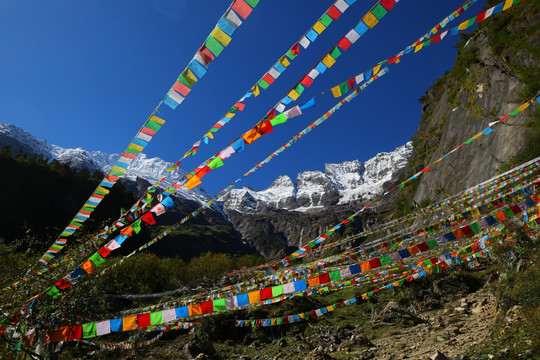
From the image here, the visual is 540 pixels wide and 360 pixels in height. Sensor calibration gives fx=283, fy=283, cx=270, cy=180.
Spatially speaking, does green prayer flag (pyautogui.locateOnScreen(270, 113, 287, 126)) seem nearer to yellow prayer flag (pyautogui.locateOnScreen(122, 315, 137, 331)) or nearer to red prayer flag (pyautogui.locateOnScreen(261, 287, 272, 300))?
red prayer flag (pyautogui.locateOnScreen(261, 287, 272, 300))

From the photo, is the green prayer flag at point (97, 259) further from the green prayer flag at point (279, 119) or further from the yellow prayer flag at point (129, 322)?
the green prayer flag at point (279, 119)

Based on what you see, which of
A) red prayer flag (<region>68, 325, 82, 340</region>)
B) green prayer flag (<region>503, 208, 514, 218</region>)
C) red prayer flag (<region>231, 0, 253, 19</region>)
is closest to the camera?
red prayer flag (<region>231, 0, 253, 19</region>)

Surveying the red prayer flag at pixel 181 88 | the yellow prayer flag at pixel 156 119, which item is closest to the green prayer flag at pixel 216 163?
the yellow prayer flag at pixel 156 119

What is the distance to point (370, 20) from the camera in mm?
3693

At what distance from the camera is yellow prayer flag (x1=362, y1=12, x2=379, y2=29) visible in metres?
3.67

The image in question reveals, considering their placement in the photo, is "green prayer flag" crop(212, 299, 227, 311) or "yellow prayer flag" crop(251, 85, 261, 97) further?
"yellow prayer flag" crop(251, 85, 261, 97)

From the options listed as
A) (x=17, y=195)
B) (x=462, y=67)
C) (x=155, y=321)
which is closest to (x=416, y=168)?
(x=462, y=67)

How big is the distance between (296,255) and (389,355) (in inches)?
106

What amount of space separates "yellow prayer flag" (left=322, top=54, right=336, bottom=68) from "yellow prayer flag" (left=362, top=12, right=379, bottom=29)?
1.95 ft

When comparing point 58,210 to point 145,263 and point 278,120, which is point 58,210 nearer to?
point 145,263

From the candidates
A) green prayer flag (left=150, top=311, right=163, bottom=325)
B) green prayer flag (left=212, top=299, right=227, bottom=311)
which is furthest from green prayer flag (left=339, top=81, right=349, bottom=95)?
green prayer flag (left=150, top=311, right=163, bottom=325)

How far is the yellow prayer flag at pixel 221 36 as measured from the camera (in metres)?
3.24

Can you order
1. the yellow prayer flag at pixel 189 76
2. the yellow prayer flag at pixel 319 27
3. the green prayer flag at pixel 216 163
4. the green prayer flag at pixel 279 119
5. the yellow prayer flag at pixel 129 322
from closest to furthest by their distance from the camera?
the yellow prayer flag at pixel 129 322
the yellow prayer flag at pixel 189 76
the yellow prayer flag at pixel 319 27
the green prayer flag at pixel 279 119
the green prayer flag at pixel 216 163

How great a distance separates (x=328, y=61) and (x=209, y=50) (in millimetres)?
1689
